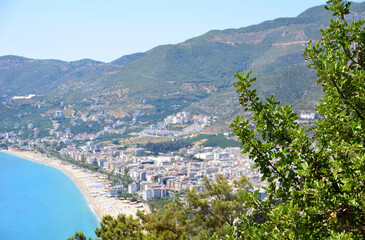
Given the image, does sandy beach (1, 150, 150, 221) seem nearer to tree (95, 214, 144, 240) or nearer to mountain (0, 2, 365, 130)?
tree (95, 214, 144, 240)

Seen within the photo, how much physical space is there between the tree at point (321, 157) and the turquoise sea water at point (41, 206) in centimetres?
2173

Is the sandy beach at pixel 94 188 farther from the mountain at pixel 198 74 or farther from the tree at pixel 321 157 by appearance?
the mountain at pixel 198 74

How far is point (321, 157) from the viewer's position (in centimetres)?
187

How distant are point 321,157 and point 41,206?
30.5 metres

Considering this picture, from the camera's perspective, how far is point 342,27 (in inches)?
86.2

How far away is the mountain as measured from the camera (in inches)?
2336

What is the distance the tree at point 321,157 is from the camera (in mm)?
1638

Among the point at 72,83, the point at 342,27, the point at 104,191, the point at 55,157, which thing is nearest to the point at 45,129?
the point at 55,157

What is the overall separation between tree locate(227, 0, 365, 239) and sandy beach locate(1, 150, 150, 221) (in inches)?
646

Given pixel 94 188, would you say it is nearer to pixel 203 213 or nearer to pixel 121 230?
pixel 203 213

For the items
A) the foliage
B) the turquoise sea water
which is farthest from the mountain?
the foliage

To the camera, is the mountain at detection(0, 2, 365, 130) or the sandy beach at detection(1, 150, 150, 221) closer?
the sandy beach at detection(1, 150, 150, 221)

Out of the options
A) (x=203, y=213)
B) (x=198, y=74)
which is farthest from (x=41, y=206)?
(x=198, y=74)

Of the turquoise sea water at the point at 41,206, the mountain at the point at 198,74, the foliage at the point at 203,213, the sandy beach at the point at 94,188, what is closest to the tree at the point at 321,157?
the foliage at the point at 203,213
